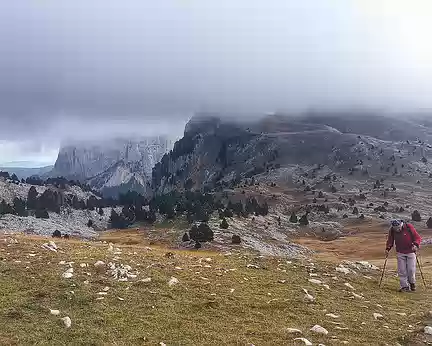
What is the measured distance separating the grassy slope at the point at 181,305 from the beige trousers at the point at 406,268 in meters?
0.76

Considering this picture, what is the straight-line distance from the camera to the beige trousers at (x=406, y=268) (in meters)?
21.2

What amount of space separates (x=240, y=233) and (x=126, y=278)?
6549 cm

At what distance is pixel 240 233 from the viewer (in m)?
81.6

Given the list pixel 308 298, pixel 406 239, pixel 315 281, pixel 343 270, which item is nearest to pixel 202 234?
pixel 343 270

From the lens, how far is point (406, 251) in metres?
21.5

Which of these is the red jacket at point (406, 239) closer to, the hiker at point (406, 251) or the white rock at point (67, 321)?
the hiker at point (406, 251)

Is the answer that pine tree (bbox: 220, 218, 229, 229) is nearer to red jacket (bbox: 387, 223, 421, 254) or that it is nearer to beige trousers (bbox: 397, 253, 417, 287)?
red jacket (bbox: 387, 223, 421, 254)

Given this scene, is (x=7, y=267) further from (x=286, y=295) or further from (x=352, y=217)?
(x=352, y=217)

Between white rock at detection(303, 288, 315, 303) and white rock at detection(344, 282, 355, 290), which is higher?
white rock at detection(303, 288, 315, 303)

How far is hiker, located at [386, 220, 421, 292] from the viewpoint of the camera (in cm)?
2125

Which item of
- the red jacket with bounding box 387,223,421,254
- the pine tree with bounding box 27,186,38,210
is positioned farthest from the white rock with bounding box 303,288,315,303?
the pine tree with bounding box 27,186,38,210

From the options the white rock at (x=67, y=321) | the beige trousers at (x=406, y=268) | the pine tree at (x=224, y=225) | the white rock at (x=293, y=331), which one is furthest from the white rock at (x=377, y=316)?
the pine tree at (x=224, y=225)

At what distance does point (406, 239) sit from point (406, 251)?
0.57m

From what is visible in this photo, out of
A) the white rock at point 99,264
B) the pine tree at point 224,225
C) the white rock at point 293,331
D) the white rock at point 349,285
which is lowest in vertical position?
the pine tree at point 224,225
